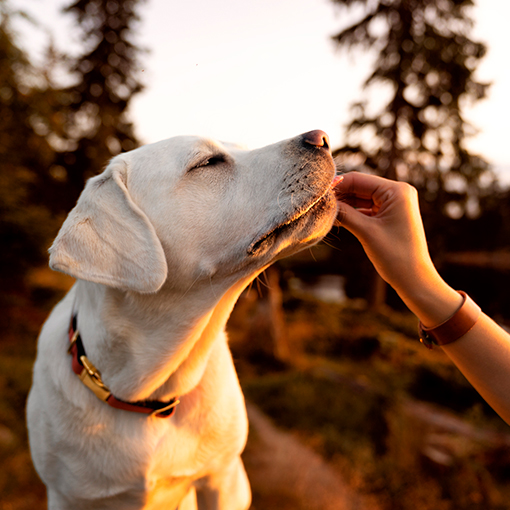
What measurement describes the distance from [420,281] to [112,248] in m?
1.29

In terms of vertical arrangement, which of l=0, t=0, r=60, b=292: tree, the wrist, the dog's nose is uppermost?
the dog's nose

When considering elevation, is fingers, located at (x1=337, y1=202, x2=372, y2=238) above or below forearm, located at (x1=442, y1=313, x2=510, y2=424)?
above

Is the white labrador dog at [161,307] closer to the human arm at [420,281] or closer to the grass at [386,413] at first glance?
the human arm at [420,281]

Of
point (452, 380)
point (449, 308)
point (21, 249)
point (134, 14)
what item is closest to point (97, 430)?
point (449, 308)

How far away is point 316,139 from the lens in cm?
178

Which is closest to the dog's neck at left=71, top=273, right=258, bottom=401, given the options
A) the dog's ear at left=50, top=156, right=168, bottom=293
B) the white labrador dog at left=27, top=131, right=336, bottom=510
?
the white labrador dog at left=27, top=131, right=336, bottom=510

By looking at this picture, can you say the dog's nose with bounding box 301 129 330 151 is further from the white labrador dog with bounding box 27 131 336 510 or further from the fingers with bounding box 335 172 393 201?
the fingers with bounding box 335 172 393 201

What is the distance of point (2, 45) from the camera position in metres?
7.08

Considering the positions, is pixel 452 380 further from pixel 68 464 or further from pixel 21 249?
pixel 21 249

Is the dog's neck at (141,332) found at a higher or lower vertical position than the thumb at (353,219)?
lower

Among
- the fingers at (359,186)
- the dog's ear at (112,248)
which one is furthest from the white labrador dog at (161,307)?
the fingers at (359,186)

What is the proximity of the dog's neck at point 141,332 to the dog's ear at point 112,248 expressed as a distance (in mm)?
262

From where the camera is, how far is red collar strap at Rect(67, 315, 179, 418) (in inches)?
78.8

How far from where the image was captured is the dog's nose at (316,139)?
1778 mm
